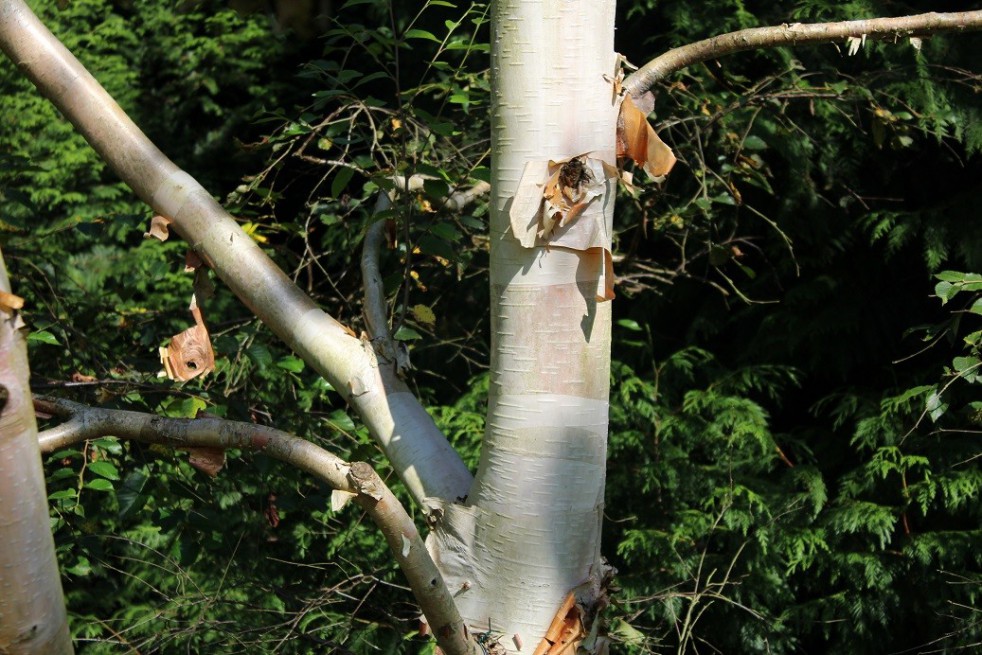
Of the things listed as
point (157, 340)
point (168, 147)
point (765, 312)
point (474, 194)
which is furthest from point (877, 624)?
point (168, 147)

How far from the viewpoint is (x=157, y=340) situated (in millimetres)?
2688

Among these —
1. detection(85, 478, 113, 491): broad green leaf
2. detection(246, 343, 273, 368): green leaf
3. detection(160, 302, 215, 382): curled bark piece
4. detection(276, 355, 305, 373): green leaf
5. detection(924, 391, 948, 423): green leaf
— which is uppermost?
detection(160, 302, 215, 382): curled bark piece

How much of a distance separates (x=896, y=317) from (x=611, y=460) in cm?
104

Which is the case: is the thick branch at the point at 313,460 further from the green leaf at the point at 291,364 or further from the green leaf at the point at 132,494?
the green leaf at the point at 291,364

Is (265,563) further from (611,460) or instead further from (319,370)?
(319,370)

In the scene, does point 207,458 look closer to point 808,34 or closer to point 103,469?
point 103,469

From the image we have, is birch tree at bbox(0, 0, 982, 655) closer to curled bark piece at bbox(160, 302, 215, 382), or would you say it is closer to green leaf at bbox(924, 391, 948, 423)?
curled bark piece at bbox(160, 302, 215, 382)

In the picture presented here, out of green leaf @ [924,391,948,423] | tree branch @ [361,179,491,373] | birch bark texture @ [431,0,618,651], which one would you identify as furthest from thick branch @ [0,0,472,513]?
green leaf @ [924,391,948,423]

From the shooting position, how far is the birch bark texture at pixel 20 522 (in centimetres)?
78

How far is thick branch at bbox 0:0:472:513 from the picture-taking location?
1.45m

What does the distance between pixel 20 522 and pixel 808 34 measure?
4.40 feet

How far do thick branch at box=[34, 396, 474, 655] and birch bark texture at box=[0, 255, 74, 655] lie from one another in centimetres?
37

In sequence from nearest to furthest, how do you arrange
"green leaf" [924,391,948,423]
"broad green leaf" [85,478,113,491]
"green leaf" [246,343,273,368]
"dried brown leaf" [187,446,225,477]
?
"dried brown leaf" [187,446,225,477], "green leaf" [924,391,948,423], "broad green leaf" [85,478,113,491], "green leaf" [246,343,273,368]

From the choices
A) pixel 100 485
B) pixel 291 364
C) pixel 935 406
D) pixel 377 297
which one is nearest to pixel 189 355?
pixel 377 297
